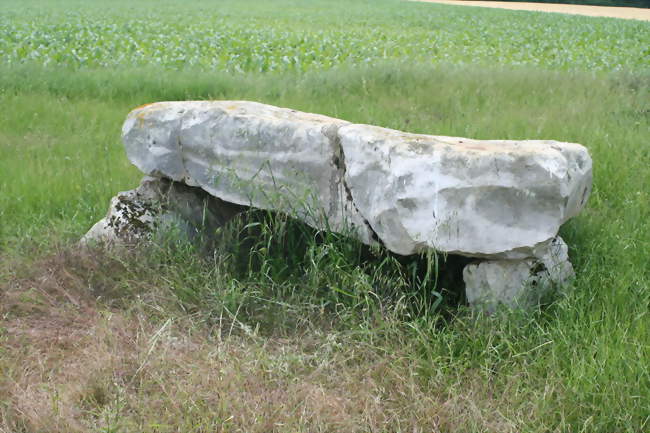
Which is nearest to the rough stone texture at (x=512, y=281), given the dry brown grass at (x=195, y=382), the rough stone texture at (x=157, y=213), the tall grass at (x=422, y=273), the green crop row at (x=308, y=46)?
the tall grass at (x=422, y=273)

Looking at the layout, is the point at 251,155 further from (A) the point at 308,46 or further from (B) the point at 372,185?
(A) the point at 308,46

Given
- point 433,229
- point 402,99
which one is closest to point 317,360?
point 433,229

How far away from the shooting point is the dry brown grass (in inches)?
111

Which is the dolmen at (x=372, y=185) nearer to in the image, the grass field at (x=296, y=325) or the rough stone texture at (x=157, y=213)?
the rough stone texture at (x=157, y=213)

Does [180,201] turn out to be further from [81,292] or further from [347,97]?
[347,97]

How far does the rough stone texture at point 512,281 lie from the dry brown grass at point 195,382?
566 mm

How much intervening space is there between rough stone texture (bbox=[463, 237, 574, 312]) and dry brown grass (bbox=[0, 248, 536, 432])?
22.3 inches

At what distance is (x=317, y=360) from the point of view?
10.5ft

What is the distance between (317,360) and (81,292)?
5.33 feet

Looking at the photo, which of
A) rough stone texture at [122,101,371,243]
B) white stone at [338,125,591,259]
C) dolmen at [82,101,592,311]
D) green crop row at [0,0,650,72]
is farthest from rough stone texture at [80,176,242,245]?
green crop row at [0,0,650,72]

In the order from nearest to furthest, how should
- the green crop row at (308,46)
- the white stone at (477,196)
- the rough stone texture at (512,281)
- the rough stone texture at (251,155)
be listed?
the white stone at (477,196), the rough stone texture at (512,281), the rough stone texture at (251,155), the green crop row at (308,46)

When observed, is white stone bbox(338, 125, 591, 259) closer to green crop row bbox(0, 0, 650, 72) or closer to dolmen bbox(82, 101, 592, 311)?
dolmen bbox(82, 101, 592, 311)

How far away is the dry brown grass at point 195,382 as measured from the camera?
2818 mm

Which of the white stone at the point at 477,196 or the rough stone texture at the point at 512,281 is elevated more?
the white stone at the point at 477,196
